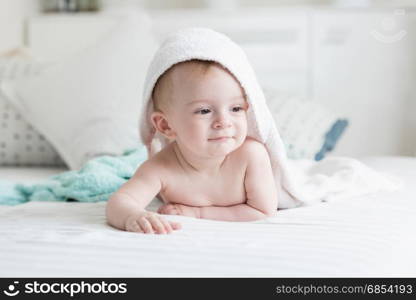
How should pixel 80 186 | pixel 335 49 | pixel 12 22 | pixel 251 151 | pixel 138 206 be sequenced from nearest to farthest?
pixel 138 206 → pixel 251 151 → pixel 80 186 → pixel 335 49 → pixel 12 22

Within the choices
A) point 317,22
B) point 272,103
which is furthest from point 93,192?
point 317,22

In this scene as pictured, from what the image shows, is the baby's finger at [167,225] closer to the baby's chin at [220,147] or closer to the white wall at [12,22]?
the baby's chin at [220,147]

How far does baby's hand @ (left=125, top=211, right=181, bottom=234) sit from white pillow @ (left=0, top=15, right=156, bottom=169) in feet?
3.06

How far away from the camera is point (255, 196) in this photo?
1.39 metres

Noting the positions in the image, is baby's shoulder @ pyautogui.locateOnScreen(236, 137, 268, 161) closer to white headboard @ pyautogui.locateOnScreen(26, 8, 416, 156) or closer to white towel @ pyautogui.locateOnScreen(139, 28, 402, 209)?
white towel @ pyautogui.locateOnScreen(139, 28, 402, 209)

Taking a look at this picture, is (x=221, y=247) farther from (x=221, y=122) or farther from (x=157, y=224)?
(x=221, y=122)

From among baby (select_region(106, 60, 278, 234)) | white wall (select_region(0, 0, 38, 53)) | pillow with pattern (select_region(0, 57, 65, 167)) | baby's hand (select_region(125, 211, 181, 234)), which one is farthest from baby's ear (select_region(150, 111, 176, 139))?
white wall (select_region(0, 0, 38, 53))

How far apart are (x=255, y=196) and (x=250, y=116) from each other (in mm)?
158

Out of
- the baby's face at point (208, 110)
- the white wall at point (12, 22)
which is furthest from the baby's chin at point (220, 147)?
the white wall at point (12, 22)

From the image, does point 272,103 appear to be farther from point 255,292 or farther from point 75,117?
point 255,292

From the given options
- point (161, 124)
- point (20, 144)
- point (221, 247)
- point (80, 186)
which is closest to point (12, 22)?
point (20, 144)

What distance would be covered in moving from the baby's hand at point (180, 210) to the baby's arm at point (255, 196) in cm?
1

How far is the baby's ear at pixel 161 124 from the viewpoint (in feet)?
4.62

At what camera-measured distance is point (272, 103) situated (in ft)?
7.70
